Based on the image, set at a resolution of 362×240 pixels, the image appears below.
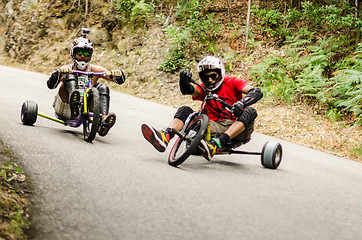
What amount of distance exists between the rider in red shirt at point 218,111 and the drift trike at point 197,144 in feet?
0.47

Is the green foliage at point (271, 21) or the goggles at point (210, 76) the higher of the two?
the green foliage at point (271, 21)

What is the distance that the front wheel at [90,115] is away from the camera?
564 cm

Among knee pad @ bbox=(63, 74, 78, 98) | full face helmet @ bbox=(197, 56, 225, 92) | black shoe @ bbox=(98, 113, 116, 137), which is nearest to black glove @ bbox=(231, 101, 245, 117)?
full face helmet @ bbox=(197, 56, 225, 92)

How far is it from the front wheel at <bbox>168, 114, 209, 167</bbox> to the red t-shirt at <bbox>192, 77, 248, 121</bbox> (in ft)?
2.31

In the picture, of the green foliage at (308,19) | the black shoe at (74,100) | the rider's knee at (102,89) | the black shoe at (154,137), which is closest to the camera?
the black shoe at (154,137)

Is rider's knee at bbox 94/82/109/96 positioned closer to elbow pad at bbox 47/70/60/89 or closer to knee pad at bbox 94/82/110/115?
knee pad at bbox 94/82/110/115

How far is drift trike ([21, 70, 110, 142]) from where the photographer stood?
5.68 meters

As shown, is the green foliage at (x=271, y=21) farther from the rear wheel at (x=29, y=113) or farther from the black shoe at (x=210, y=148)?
the rear wheel at (x=29, y=113)

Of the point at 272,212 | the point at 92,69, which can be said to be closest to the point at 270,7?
the point at 92,69

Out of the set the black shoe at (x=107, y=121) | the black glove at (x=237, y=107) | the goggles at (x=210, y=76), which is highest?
the goggles at (x=210, y=76)

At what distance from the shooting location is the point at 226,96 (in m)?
5.88

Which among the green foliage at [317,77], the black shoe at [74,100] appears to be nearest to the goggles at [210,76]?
the black shoe at [74,100]

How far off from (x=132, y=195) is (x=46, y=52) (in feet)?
68.4

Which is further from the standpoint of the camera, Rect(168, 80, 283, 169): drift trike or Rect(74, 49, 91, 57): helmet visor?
Rect(74, 49, 91, 57): helmet visor
